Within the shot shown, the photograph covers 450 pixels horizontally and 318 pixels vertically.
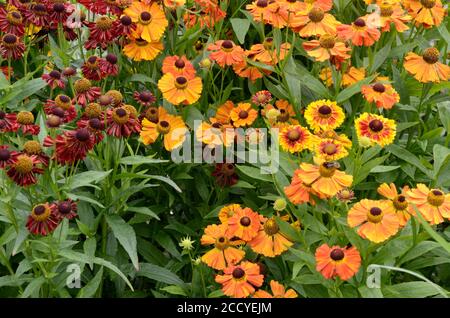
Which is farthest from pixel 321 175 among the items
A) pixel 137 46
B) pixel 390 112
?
pixel 137 46

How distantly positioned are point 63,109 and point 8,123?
13 centimetres

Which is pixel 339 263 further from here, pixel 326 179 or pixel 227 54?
pixel 227 54

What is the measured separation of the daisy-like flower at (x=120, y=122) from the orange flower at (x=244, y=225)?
12.3 inches

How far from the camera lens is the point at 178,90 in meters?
2.00

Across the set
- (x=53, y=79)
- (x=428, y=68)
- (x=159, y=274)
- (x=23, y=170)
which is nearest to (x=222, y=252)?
(x=159, y=274)

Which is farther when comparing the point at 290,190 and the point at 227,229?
the point at 227,229

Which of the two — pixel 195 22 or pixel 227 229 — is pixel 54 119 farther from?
pixel 195 22

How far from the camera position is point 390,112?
2.13 m

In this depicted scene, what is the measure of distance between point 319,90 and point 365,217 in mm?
570

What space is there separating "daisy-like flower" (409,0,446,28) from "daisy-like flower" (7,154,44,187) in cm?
113

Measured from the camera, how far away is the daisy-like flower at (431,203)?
1.60 m

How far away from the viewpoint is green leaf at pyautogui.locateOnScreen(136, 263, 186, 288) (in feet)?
6.13

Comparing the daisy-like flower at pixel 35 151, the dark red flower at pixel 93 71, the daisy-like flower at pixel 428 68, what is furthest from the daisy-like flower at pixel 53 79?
the daisy-like flower at pixel 428 68

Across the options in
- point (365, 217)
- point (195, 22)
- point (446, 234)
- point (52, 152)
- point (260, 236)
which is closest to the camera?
point (365, 217)
